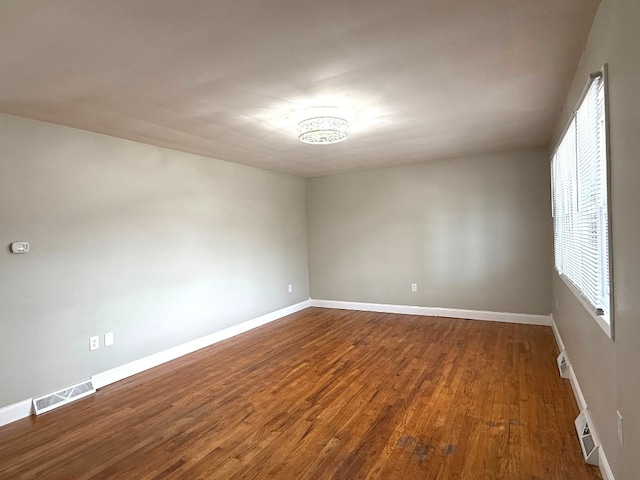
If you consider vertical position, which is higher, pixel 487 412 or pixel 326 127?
pixel 326 127

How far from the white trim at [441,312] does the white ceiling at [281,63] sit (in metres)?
2.61

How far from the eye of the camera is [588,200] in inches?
83.1

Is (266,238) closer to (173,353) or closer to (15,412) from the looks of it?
(173,353)

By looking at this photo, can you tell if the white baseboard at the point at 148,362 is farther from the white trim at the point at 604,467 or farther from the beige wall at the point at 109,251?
the white trim at the point at 604,467

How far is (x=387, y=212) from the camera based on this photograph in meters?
5.66

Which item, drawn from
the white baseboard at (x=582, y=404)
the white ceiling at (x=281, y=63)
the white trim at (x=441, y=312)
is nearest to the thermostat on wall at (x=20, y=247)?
the white ceiling at (x=281, y=63)

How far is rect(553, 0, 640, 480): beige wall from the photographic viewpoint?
1.28 m

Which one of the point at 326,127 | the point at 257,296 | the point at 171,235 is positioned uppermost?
the point at 326,127

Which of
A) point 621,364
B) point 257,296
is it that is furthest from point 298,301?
point 621,364

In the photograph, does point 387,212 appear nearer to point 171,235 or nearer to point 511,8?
point 171,235

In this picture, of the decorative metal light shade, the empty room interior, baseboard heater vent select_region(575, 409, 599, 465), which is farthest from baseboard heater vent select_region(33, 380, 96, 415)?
baseboard heater vent select_region(575, 409, 599, 465)

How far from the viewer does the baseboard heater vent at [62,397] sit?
2.83 meters

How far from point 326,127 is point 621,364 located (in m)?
2.40

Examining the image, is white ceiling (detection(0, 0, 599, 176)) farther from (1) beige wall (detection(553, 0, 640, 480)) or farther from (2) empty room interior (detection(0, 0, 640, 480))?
(1) beige wall (detection(553, 0, 640, 480))
